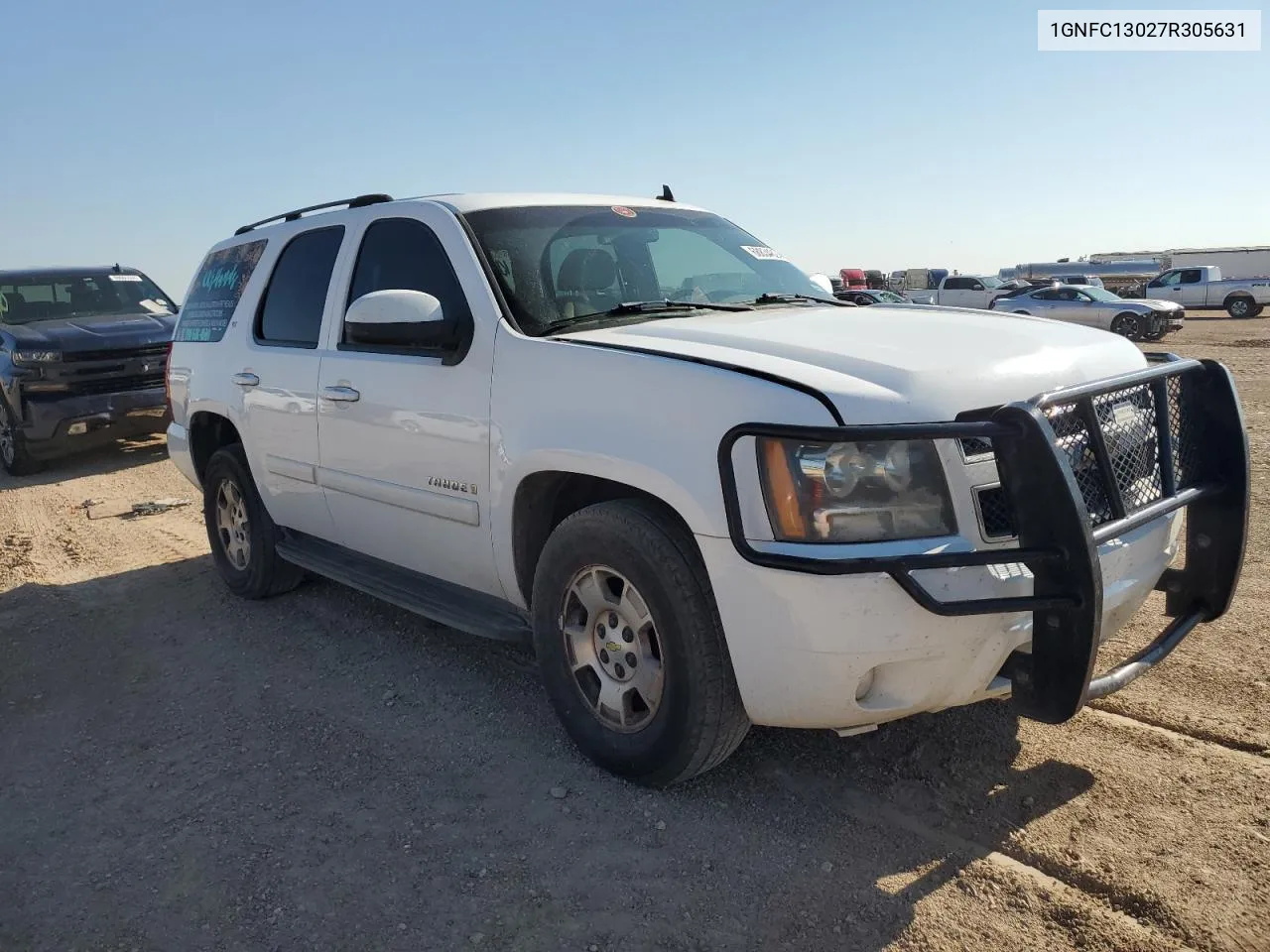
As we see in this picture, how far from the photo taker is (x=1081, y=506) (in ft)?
7.90

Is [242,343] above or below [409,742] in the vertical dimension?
above

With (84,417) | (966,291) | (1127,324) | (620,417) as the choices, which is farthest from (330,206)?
(966,291)

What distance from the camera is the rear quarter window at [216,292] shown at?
5301 mm

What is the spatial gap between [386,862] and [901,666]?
62.4 inches

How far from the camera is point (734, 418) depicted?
8.77ft

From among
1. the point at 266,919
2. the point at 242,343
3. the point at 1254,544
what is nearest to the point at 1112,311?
the point at 1254,544

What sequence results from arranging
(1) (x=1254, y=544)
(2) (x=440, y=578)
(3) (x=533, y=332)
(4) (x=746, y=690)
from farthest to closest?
(1) (x=1254, y=544), (2) (x=440, y=578), (3) (x=533, y=332), (4) (x=746, y=690)

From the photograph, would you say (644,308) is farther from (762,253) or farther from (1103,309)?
(1103,309)

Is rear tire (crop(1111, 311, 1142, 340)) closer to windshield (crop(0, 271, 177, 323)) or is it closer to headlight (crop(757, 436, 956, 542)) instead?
windshield (crop(0, 271, 177, 323))

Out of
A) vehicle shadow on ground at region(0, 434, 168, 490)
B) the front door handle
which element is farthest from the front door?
vehicle shadow on ground at region(0, 434, 168, 490)

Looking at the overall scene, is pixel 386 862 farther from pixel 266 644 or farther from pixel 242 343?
pixel 242 343

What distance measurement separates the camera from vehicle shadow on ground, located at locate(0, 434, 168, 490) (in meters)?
9.76

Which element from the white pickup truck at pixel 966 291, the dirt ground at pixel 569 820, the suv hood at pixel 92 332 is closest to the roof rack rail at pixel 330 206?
the dirt ground at pixel 569 820

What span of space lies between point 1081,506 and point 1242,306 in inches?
1501
